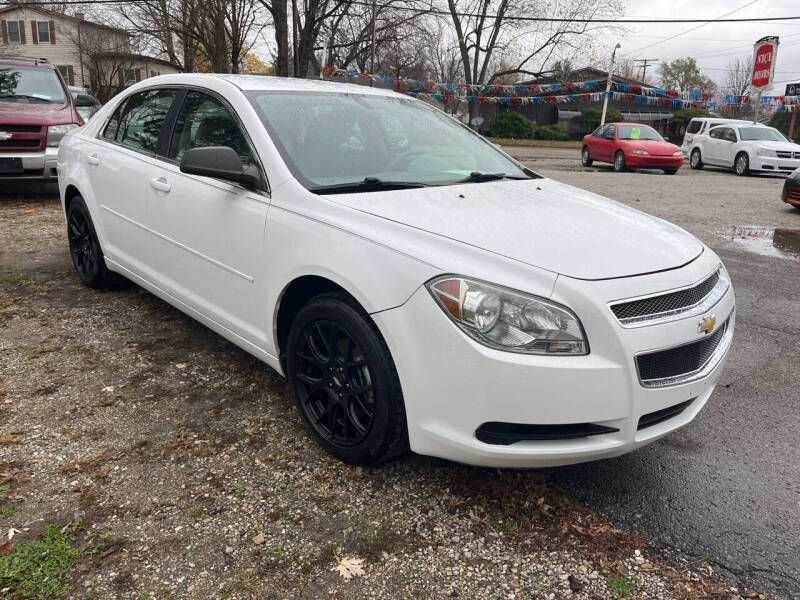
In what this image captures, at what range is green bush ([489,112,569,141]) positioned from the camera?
3706cm

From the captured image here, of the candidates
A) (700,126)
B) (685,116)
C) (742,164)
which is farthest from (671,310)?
(685,116)

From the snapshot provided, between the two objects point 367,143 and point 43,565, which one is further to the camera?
point 367,143

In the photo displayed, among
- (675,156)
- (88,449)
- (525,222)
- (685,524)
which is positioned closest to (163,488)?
(88,449)

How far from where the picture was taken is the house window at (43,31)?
163 feet

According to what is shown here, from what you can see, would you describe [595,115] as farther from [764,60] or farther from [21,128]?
[21,128]

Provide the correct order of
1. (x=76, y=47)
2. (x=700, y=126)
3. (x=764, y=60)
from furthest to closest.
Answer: (x=76, y=47) < (x=764, y=60) < (x=700, y=126)

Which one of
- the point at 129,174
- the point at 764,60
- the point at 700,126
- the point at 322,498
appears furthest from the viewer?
the point at 764,60

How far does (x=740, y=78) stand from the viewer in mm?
79688

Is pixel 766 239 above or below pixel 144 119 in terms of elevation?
below

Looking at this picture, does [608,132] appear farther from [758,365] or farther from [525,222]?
[525,222]

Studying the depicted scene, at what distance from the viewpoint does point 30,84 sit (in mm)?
9789

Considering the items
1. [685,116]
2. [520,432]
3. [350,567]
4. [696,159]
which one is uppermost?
[685,116]

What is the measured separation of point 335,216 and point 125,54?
1891 inches

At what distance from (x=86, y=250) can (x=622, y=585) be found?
4477 millimetres
